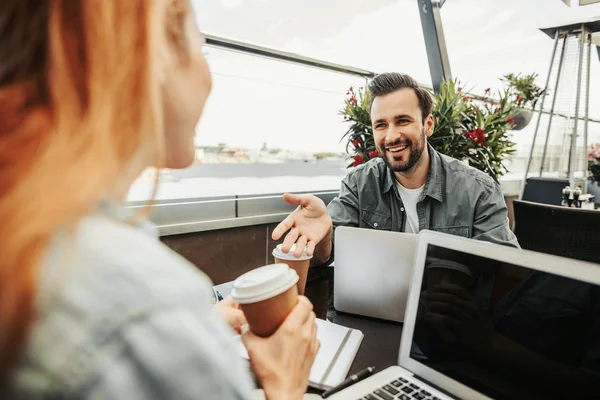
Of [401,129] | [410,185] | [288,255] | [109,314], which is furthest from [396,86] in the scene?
[109,314]

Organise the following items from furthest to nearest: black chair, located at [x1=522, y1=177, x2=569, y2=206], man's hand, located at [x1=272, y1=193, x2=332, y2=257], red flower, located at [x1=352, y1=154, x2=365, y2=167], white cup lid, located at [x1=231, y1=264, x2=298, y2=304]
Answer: black chair, located at [x1=522, y1=177, x2=569, y2=206], red flower, located at [x1=352, y1=154, x2=365, y2=167], man's hand, located at [x1=272, y1=193, x2=332, y2=257], white cup lid, located at [x1=231, y1=264, x2=298, y2=304]

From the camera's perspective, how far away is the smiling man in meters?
1.84

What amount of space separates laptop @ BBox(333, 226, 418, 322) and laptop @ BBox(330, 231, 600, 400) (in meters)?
0.19

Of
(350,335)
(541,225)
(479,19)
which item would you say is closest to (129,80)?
(350,335)

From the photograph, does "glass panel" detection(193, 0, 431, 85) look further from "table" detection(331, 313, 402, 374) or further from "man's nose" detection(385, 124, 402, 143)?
"table" detection(331, 313, 402, 374)

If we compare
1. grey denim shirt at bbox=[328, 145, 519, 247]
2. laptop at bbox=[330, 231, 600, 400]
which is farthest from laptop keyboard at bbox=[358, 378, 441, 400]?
grey denim shirt at bbox=[328, 145, 519, 247]

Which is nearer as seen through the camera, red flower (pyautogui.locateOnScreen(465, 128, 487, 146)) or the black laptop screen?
the black laptop screen

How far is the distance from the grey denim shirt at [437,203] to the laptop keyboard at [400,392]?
1109mm

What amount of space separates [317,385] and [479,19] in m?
3.82

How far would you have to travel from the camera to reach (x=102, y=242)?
313mm

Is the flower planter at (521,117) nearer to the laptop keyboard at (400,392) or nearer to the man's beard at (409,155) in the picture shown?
the man's beard at (409,155)

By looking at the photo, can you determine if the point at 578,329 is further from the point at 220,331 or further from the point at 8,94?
the point at 8,94

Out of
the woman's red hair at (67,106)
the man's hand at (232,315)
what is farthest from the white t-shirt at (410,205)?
the woman's red hair at (67,106)

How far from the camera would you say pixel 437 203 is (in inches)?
75.5
